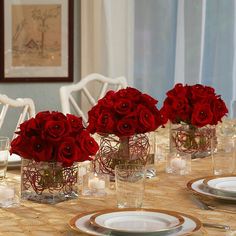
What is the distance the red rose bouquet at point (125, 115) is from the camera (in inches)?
75.7

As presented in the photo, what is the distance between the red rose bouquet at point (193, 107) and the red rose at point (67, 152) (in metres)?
0.68

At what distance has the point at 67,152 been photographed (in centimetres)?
168

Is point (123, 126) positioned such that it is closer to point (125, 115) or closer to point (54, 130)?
point (125, 115)

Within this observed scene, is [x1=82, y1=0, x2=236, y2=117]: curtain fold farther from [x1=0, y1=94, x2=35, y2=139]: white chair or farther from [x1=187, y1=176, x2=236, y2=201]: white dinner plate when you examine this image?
[x1=187, y1=176, x2=236, y2=201]: white dinner plate

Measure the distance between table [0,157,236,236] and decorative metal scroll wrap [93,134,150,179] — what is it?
0.10m

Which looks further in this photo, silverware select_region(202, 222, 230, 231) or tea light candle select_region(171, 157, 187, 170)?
tea light candle select_region(171, 157, 187, 170)

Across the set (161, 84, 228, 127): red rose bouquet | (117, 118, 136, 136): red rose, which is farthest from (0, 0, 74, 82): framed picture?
(117, 118, 136, 136): red rose

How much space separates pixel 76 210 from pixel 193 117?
0.75m

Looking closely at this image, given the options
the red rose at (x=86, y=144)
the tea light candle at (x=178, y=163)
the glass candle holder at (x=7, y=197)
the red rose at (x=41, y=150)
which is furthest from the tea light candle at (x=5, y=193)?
the tea light candle at (x=178, y=163)

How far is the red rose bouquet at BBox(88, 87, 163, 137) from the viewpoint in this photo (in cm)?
192

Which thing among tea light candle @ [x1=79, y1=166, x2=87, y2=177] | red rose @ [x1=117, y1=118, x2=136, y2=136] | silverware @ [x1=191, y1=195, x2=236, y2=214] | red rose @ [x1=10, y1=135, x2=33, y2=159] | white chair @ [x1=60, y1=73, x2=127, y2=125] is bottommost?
silverware @ [x1=191, y1=195, x2=236, y2=214]

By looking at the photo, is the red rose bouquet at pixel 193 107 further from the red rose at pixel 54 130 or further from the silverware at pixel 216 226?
the silverware at pixel 216 226

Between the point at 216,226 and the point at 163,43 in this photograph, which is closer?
the point at 216,226

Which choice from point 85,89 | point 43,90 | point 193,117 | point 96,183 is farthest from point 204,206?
point 43,90
